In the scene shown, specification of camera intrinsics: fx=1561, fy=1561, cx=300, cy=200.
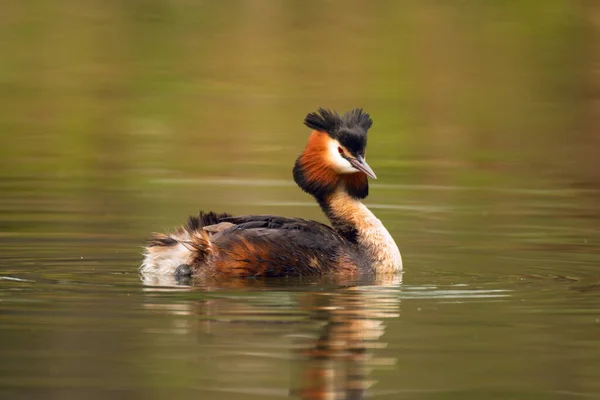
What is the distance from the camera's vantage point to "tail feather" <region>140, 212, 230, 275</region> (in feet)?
30.6

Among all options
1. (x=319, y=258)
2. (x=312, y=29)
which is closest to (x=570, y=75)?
(x=312, y=29)

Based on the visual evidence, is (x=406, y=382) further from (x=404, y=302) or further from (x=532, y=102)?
(x=532, y=102)

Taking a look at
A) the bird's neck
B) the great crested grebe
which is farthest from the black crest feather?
the bird's neck

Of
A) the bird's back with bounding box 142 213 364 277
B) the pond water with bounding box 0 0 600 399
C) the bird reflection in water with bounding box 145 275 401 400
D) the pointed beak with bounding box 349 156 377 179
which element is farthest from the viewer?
the pointed beak with bounding box 349 156 377 179

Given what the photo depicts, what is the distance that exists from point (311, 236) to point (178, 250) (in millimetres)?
820

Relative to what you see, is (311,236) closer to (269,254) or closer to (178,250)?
(269,254)

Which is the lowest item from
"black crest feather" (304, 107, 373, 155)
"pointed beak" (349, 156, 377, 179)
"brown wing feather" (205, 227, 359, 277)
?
"brown wing feather" (205, 227, 359, 277)

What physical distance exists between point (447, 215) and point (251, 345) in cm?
590

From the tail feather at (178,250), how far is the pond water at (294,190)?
0.15 metres

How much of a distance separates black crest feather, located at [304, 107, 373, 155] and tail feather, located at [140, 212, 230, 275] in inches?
41.4

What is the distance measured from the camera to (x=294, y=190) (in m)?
14.5

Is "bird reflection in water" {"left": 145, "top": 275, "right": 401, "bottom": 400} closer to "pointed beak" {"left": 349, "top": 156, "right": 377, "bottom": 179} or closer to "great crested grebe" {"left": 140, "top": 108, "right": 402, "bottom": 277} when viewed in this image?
"great crested grebe" {"left": 140, "top": 108, "right": 402, "bottom": 277}

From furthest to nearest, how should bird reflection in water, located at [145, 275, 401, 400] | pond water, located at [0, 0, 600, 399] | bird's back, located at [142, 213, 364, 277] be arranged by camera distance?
bird's back, located at [142, 213, 364, 277] → pond water, located at [0, 0, 600, 399] → bird reflection in water, located at [145, 275, 401, 400]

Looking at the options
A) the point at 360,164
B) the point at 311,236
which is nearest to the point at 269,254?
the point at 311,236
